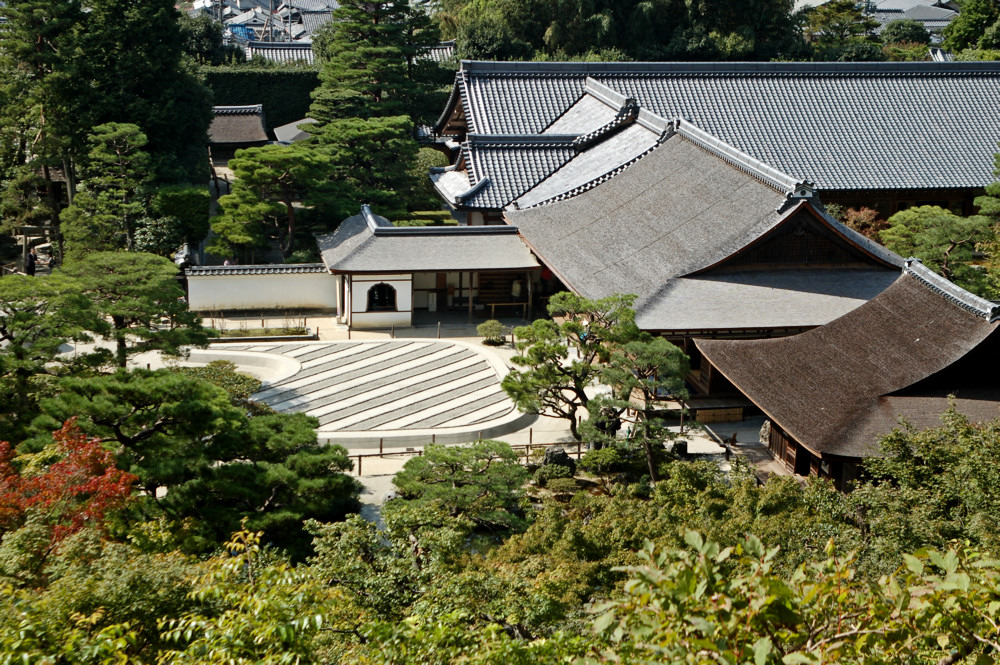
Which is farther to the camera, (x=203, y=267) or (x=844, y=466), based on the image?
(x=203, y=267)

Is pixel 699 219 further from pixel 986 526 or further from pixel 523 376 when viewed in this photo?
pixel 986 526

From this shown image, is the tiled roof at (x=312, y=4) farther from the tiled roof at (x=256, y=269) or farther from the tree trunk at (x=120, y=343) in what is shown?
the tree trunk at (x=120, y=343)

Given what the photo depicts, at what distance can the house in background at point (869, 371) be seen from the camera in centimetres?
1778

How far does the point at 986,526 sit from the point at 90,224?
27.7 meters

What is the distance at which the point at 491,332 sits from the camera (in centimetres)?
2823

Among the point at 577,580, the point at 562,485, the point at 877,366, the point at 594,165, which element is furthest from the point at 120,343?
the point at 594,165

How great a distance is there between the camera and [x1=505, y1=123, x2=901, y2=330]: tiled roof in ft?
75.7

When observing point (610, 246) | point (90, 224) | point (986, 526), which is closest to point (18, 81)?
point (90, 224)

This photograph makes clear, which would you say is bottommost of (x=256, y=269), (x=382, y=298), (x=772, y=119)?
(x=382, y=298)

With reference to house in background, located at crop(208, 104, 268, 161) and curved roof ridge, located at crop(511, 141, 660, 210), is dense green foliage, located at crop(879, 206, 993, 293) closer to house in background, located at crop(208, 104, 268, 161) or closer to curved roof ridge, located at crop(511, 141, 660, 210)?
curved roof ridge, located at crop(511, 141, 660, 210)

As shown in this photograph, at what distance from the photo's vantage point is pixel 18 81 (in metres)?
32.9

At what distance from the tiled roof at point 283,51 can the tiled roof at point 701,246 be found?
46.3 metres

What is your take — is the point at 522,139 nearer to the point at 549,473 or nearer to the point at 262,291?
the point at 262,291

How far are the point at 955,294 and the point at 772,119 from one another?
19.5 metres
